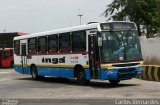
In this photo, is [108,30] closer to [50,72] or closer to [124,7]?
[50,72]

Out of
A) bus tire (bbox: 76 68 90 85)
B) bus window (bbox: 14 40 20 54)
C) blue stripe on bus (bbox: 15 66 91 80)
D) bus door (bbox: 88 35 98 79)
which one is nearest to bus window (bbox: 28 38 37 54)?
blue stripe on bus (bbox: 15 66 91 80)

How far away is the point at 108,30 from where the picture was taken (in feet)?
64.1

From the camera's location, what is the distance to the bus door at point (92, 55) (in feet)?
64.8

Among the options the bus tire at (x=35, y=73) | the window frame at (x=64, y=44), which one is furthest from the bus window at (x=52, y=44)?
the bus tire at (x=35, y=73)

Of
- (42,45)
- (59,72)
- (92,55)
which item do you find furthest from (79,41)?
(42,45)

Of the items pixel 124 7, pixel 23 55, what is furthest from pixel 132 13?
pixel 23 55

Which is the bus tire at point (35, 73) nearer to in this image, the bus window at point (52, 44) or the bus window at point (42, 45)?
the bus window at point (42, 45)

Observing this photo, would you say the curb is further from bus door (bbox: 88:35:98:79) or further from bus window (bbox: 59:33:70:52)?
bus window (bbox: 59:33:70:52)

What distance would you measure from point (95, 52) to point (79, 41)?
170 centimetres

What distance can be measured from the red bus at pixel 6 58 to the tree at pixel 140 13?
48.5 feet

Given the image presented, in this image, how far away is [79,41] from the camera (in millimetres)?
21094

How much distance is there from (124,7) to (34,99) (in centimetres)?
2691

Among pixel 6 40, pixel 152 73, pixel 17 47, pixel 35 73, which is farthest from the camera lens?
pixel 6 40

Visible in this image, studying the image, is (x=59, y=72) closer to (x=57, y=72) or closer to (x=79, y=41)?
(x=57, y=72)
